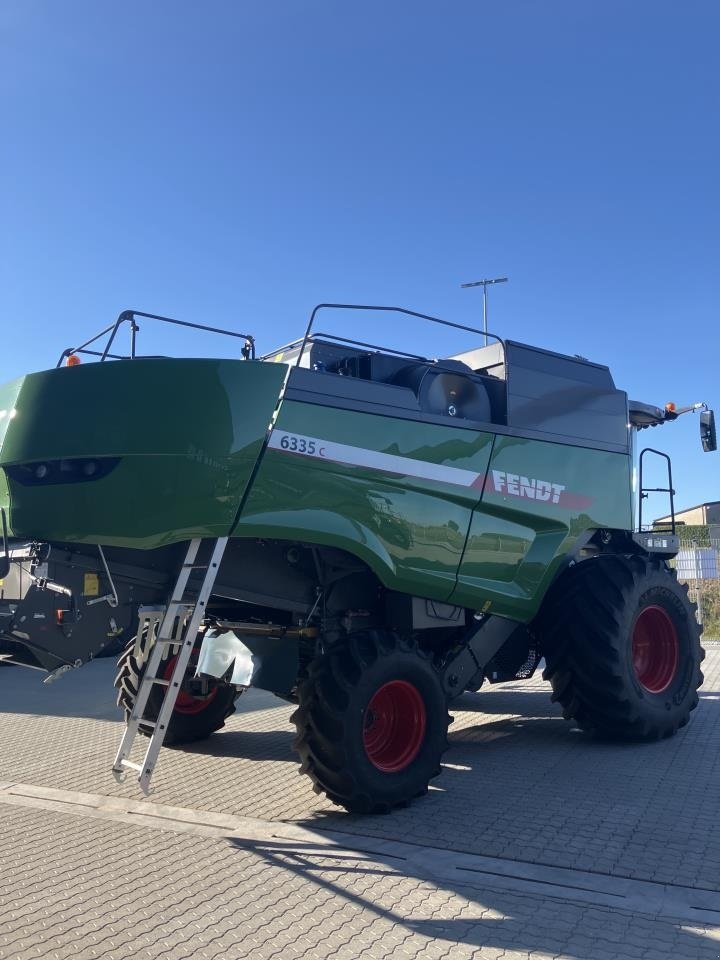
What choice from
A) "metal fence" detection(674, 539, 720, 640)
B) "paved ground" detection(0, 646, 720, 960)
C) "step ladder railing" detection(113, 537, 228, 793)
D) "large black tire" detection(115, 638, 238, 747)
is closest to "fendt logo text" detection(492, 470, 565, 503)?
"paved ground" detection(0, 646, 720, 960)

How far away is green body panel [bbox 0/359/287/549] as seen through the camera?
4871 mm

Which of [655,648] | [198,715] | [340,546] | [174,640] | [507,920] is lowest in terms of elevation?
[507,920]

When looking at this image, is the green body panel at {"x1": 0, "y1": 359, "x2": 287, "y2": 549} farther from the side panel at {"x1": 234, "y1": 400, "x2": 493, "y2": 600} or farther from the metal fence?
the metal fence

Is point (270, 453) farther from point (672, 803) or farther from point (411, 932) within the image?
point (672, 803)

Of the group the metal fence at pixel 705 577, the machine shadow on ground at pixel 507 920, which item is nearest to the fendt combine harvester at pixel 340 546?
the machine shadow on ground at pixel 507 920

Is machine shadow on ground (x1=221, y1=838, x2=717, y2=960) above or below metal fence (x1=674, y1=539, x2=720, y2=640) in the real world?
below

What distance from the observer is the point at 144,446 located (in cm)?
488

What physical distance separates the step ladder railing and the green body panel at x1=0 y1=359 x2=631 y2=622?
203mm

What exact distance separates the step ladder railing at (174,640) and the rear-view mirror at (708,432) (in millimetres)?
5478

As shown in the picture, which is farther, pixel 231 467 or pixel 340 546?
pixel 340 546

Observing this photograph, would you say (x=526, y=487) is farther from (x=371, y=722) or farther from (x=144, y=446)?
(x=144, y=446)

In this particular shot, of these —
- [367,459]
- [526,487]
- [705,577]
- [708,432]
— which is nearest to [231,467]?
[367,459]

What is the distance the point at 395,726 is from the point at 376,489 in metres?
1.67

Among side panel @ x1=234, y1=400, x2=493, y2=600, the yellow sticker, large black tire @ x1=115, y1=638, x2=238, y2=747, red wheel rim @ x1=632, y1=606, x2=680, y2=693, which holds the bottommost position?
large black tire @ x1=115, y1=638, x2=238, y2=747
